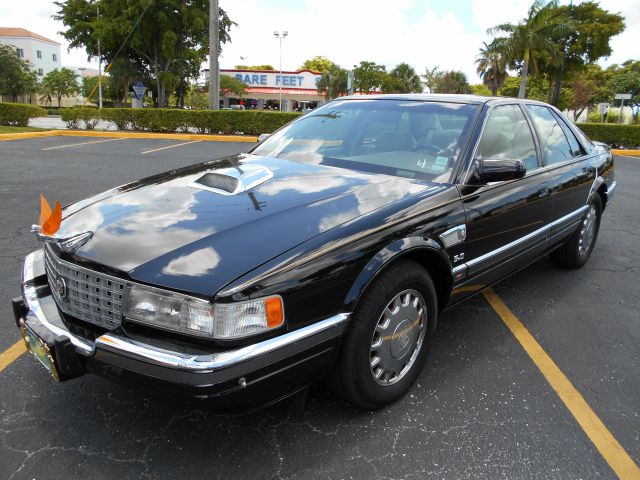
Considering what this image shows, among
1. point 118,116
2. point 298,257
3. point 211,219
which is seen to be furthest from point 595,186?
point 118,116

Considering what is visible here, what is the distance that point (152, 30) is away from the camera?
34.3 m

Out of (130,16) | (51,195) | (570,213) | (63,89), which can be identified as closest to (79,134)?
(51,195)

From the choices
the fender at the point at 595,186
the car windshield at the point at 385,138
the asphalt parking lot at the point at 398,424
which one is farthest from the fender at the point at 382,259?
the fender at the point at 595,186

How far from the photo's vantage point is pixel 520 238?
3311 millimetres

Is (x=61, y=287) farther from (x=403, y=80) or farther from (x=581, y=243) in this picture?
(x=403, y=80)

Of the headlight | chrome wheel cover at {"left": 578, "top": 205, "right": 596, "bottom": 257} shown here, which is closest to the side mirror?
the headlight

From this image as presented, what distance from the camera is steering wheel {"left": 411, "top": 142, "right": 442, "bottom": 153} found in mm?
3014

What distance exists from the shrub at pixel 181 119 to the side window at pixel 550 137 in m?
15.2

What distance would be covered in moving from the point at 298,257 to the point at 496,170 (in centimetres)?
144

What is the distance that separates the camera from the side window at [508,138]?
3113 mm

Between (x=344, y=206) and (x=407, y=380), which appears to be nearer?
(x=344, y=206)

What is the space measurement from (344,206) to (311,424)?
1.06 m

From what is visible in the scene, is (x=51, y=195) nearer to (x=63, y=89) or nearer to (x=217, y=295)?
(x=217, y=295)

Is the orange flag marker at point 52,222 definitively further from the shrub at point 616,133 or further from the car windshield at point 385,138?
the shrub at point 616,133
